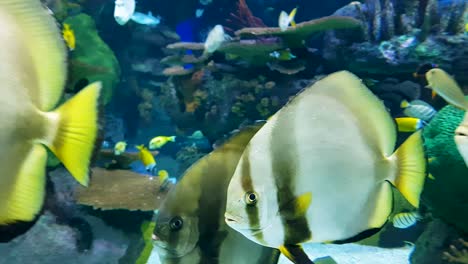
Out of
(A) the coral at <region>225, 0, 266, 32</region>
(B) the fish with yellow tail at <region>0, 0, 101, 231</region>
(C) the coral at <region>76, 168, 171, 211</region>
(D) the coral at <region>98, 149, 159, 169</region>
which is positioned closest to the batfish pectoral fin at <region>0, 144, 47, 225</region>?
(B) the fish with yellow tail at <region>0, 0, 101, 231</region>

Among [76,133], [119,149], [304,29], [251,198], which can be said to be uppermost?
[76,133]

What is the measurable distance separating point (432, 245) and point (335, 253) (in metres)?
0.89

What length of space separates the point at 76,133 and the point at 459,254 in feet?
8.85

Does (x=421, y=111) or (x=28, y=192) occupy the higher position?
(x=28, y=192)

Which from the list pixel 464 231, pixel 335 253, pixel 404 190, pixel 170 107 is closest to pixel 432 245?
pixel 464 231

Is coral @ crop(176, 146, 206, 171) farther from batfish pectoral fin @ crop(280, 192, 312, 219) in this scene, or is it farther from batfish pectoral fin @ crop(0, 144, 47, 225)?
batfish pectoral fin @ crop(0, 144, 47, 225)

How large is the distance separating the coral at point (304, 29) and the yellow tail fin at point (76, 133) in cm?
476

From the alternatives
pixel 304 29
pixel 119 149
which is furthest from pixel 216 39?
pixel 119 149

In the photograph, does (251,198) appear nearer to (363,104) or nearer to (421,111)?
(363,104)

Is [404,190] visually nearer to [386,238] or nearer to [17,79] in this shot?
[17,79]

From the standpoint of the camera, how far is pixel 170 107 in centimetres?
765

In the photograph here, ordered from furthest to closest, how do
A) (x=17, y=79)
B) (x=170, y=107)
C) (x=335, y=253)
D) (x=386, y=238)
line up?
(x=170, y=107)
(x=386, y=238)
(x=335, y=253)
(x=17, y=79)

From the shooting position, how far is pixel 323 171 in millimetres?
972

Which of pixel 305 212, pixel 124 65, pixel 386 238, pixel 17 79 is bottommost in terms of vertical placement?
pixel 124 65
